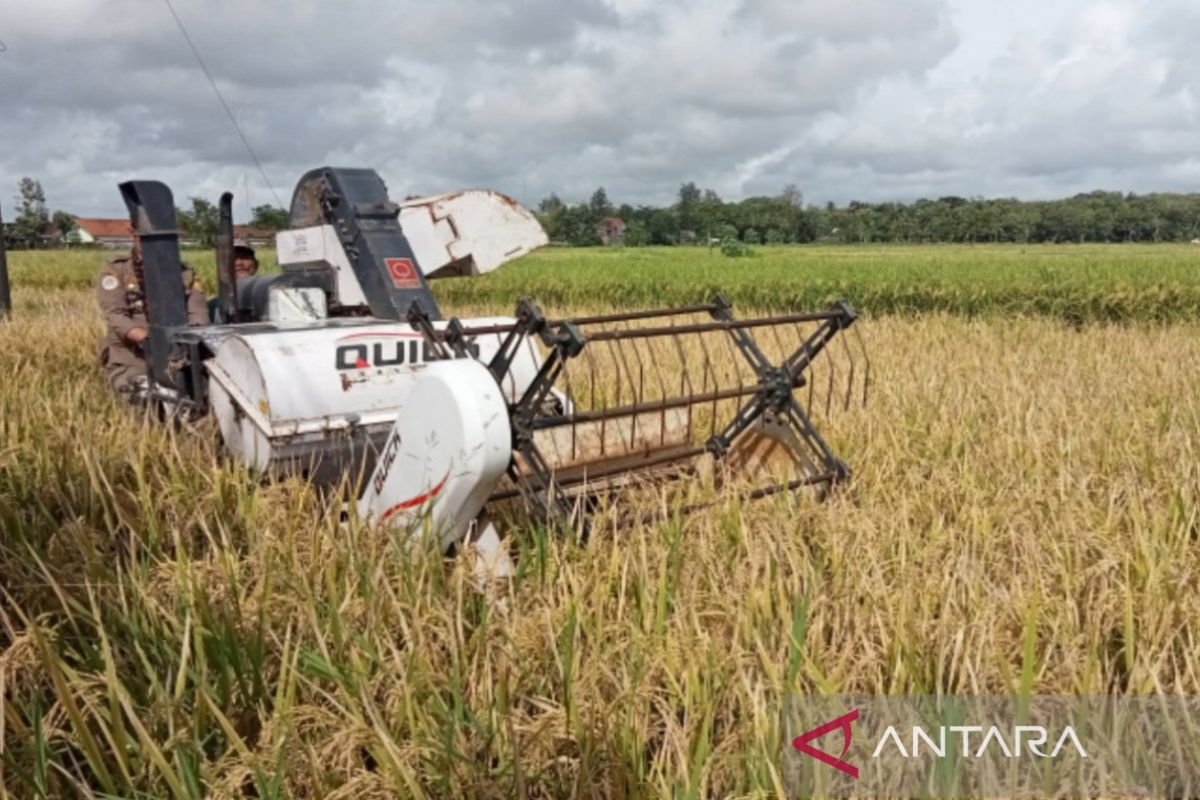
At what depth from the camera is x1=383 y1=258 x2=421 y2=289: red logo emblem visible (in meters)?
4.48

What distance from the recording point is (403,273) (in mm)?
4520

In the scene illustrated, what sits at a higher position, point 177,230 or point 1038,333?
point 177,230

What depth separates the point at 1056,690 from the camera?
2.18m

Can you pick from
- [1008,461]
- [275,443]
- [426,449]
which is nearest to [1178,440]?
[1008,461]

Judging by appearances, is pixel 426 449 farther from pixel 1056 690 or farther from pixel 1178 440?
pixel 1178 440

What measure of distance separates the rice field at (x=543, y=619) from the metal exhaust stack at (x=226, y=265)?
82cm

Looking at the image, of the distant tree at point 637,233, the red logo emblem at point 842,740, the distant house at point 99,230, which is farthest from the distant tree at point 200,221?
the distant house at point 99,230

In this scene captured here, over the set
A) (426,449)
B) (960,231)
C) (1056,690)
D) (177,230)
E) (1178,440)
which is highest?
(960,231)

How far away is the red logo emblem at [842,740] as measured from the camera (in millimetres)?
1866

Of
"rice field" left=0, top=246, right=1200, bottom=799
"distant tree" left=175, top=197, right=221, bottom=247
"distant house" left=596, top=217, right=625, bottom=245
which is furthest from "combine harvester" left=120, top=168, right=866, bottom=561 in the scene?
"distant house" left=596, top=217, right=625, bottom=245

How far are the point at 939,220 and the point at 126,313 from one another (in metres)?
96.9

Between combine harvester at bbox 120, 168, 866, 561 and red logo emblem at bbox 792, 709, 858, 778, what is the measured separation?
1200 millimetres

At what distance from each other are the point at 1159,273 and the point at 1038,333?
19.2 ft

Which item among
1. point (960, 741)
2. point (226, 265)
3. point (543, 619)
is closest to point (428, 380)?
point (543, 619)
